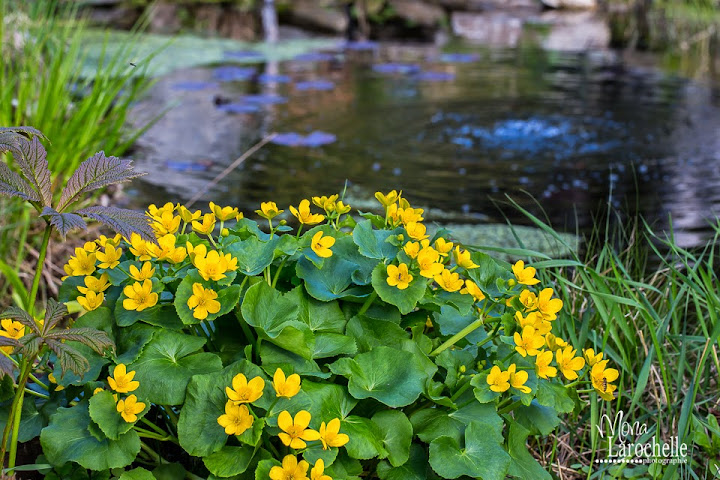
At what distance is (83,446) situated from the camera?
1.15m

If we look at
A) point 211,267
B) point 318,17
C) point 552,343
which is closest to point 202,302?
point 211,267

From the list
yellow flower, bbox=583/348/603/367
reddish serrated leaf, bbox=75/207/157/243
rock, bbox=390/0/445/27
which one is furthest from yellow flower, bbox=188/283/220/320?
rock, bbox=390/0/445/27

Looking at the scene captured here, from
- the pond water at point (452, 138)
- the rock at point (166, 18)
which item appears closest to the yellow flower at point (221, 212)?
the pond water at point (452, 138)

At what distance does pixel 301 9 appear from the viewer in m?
12.1

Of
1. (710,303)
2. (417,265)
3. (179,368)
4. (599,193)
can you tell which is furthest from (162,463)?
(599,193)

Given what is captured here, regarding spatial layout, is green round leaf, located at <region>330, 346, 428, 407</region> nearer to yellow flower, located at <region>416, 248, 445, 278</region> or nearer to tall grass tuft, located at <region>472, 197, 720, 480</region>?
yellow flower, located at <region>416, 248, 445, 278</region>

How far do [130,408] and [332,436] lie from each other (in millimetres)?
314

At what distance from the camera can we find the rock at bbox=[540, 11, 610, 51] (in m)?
10.6

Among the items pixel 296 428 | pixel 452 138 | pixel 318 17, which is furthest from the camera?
pixel 318 17

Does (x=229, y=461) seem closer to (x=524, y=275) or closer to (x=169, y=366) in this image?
(x=169, y=366)

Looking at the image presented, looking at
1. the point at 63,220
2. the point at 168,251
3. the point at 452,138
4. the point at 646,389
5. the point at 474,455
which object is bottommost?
the point at 452,138

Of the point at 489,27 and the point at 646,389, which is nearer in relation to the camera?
the point at 646,389

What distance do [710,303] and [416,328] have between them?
75 centimetres

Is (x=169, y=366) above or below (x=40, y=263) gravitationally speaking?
below
